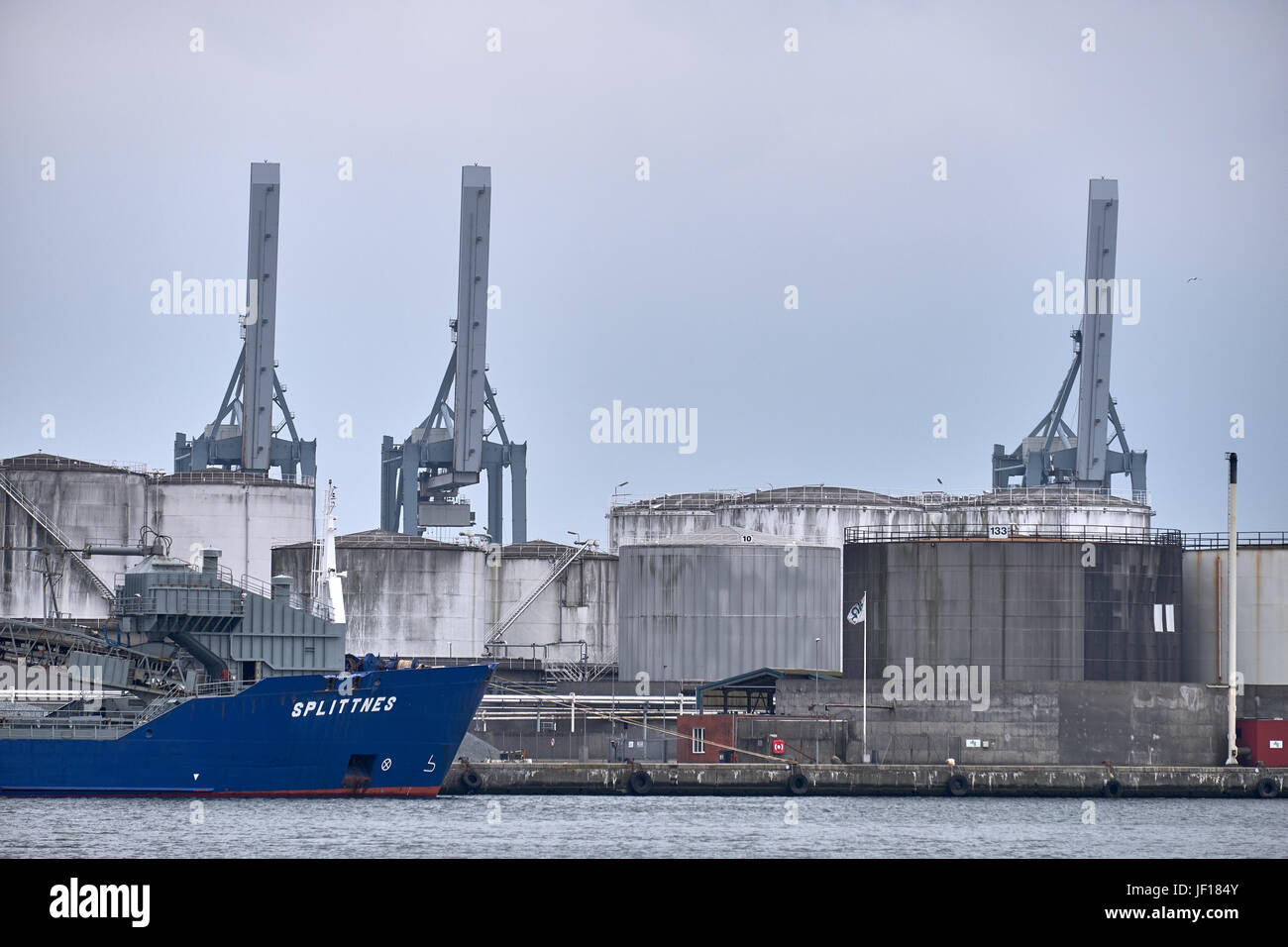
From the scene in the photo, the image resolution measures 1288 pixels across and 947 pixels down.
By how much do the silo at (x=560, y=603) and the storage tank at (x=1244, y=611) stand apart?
26258 mm

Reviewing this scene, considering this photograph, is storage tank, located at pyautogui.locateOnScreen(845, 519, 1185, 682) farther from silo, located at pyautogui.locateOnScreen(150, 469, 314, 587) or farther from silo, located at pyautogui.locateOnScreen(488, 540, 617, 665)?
silo, located at pyautogui.locateOnScreen(150, 469, 314, 587)

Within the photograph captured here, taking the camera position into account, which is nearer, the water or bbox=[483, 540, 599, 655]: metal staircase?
the water

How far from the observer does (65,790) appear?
55.2m

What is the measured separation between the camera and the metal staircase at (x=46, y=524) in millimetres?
84500

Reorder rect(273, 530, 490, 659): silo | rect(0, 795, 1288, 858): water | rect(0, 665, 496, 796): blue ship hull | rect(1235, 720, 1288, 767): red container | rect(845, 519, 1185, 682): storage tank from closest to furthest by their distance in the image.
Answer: rect(0, 795, 1288, 858): water
rect(0, 665, 496, 796): blue ship hull
rect(1235, 720, 1288, 767): red container
rect(845, 519, 1185, 682): storage tank
rect(273, 530, 490, 659): silo

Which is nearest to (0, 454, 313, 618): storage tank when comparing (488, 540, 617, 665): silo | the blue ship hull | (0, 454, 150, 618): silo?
(0, 454, 150, 618): silo

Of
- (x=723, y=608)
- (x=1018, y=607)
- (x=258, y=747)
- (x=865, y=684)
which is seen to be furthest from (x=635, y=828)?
(x=723, y=608)

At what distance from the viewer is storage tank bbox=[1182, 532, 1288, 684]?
7094 centimetres

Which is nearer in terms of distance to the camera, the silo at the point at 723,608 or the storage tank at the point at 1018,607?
the storage tank at the point at 1018,607

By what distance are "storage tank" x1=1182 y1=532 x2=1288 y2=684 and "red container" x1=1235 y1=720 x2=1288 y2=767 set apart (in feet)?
11.3

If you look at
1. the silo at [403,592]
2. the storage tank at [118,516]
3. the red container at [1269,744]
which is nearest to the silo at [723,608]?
the silo at [403,592]

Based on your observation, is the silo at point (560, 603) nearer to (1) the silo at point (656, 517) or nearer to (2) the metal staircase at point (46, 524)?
(1) the silo at point (656, 517)

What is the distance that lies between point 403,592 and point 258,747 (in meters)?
26.3

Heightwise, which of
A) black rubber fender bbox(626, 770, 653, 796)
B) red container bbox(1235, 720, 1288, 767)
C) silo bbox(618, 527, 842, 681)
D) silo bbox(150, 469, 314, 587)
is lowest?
black rubber fender bbox(626, 770, 653, 796)
